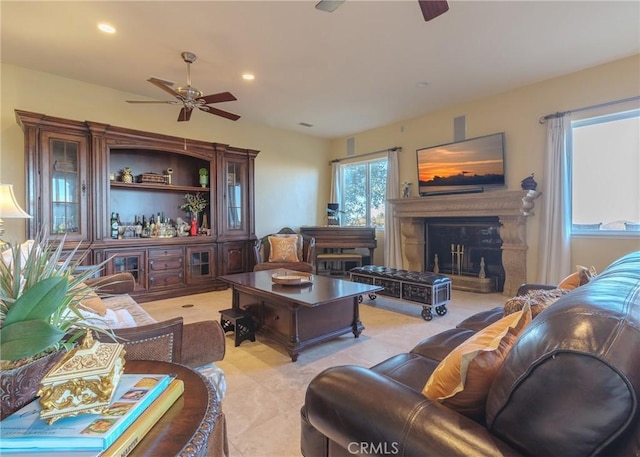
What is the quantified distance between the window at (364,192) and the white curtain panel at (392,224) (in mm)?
272

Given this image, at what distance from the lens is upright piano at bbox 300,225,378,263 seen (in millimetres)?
6227

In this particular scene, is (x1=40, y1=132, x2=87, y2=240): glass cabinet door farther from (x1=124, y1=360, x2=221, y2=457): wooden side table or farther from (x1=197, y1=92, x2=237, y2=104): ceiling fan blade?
(x1=124, y1=360, x2=221, y2=457): wooden side table

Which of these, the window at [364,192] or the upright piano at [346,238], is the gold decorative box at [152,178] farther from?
the window at [364,192]

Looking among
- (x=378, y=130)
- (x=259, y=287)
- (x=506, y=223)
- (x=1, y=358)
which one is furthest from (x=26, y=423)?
(x=378, y=130)

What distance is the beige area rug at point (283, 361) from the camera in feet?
5.70

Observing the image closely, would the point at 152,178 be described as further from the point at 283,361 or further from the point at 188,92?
the point at 283,361

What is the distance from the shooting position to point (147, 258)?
15.0 ft

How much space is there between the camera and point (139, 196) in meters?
5.06

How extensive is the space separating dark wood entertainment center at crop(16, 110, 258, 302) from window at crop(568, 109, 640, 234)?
15.9 ft

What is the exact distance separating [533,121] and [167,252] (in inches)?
222

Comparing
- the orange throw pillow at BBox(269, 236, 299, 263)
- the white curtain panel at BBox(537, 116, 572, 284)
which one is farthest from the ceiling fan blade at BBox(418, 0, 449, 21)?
the orange throw pillow at BBox(269, 236, 299, 263)

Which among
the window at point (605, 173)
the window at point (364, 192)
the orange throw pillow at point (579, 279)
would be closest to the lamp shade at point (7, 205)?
the orange throw pillow at point (579, 279)

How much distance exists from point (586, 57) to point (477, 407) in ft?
15.2

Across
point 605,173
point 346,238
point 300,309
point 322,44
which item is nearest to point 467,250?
point 605,173
